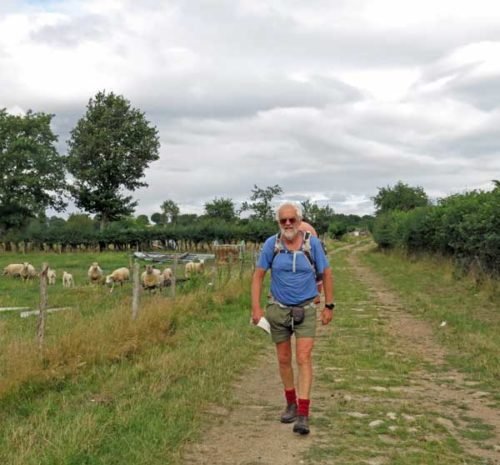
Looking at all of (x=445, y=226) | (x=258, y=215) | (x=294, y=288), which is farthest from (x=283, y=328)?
(x=258, y=215)

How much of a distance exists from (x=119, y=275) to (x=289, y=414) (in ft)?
49.9

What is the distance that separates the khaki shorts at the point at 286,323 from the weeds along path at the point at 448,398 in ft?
5.10

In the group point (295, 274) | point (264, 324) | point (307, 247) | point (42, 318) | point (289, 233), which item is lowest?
point (42, 318)

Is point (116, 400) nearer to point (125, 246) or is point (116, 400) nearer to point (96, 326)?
point (96, 326)

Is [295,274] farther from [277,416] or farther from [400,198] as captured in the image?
[400,198]

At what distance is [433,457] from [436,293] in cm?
1361

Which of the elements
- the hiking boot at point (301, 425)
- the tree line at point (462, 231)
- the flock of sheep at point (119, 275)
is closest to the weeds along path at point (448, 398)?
the hiking boot at point (301, 425)

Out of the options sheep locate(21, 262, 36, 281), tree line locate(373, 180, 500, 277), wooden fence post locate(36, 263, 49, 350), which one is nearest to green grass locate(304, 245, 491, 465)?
wooden fence post locate(36, 263, 49, 350)

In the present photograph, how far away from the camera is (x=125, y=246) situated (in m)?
59.5

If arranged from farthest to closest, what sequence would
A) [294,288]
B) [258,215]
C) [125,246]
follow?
[258,215]
[125,246]
[294,288]

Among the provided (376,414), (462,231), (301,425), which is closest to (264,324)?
(301,425)

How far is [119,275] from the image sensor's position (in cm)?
1997

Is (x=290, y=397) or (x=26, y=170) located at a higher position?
(x=26, y=170)

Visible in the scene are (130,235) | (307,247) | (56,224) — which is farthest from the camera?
(56,224)
